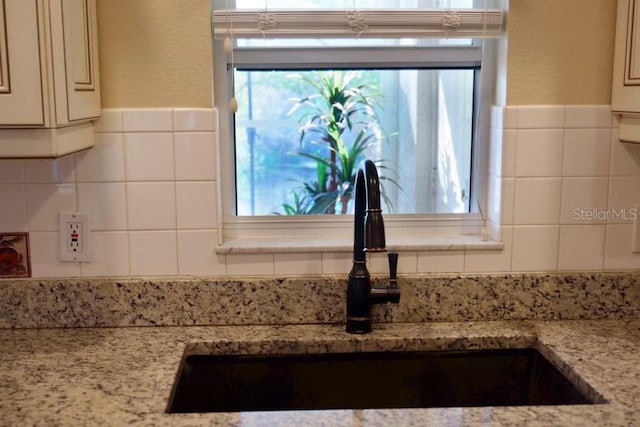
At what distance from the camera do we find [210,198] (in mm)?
1608

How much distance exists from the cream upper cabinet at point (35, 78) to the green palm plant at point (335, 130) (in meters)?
0.60

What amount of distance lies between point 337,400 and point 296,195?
0.52 meters

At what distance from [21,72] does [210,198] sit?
20.2 inches

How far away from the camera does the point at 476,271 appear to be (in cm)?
166

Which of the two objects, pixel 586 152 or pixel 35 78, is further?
pixel 586 152

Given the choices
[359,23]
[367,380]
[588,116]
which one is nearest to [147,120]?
[359,23]

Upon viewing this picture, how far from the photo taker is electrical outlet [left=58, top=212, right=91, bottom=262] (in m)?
1.59

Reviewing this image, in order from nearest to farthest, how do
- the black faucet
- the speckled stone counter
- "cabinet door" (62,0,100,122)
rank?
"cabinet door" (62,0,100,122), the black faucet, the speckled stone counter

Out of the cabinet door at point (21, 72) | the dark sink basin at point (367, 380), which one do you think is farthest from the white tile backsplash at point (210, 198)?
the cabinet door at point (21, 72)

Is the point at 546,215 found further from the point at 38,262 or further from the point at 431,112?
the point at 38,262

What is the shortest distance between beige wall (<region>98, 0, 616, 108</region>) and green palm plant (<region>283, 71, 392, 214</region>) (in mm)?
289

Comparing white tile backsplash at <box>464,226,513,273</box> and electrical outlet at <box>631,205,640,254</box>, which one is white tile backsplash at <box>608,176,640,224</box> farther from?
white tile backsplash at <box>464,226,513,273</box>

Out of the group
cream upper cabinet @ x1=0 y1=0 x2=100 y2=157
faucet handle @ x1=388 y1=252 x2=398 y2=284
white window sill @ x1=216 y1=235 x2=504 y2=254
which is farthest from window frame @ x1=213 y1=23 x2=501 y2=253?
cream upper cabinet @ x1=0 y1=0 x2=100 y2=157

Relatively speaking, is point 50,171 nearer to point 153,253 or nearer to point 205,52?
point 153,253
